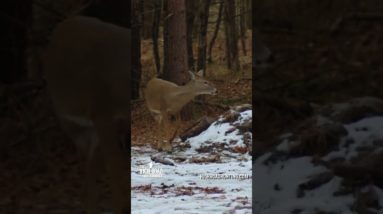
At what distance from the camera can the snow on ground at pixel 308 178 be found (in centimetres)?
461

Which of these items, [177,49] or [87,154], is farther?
[87,154]

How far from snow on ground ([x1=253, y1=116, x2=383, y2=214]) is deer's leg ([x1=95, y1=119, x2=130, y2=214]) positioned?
789 mm

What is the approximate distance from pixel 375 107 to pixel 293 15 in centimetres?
71

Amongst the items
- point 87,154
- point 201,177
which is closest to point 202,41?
point 201,177

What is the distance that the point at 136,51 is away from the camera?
4.54 meters

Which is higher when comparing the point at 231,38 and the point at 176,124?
the point at 231,38

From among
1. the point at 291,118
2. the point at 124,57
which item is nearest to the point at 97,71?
the point at 124,57

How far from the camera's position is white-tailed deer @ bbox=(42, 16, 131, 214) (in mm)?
4551

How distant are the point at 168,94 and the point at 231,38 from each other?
1.59ft

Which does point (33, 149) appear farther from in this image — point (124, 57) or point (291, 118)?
point (291, 118)

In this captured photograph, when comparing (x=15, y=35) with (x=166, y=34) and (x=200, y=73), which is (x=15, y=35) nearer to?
(x=166, y=34)

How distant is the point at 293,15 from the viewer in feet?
15.1

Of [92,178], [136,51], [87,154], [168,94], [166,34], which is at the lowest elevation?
[92,178]

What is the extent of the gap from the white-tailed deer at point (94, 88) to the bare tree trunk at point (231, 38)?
0.57 meters
